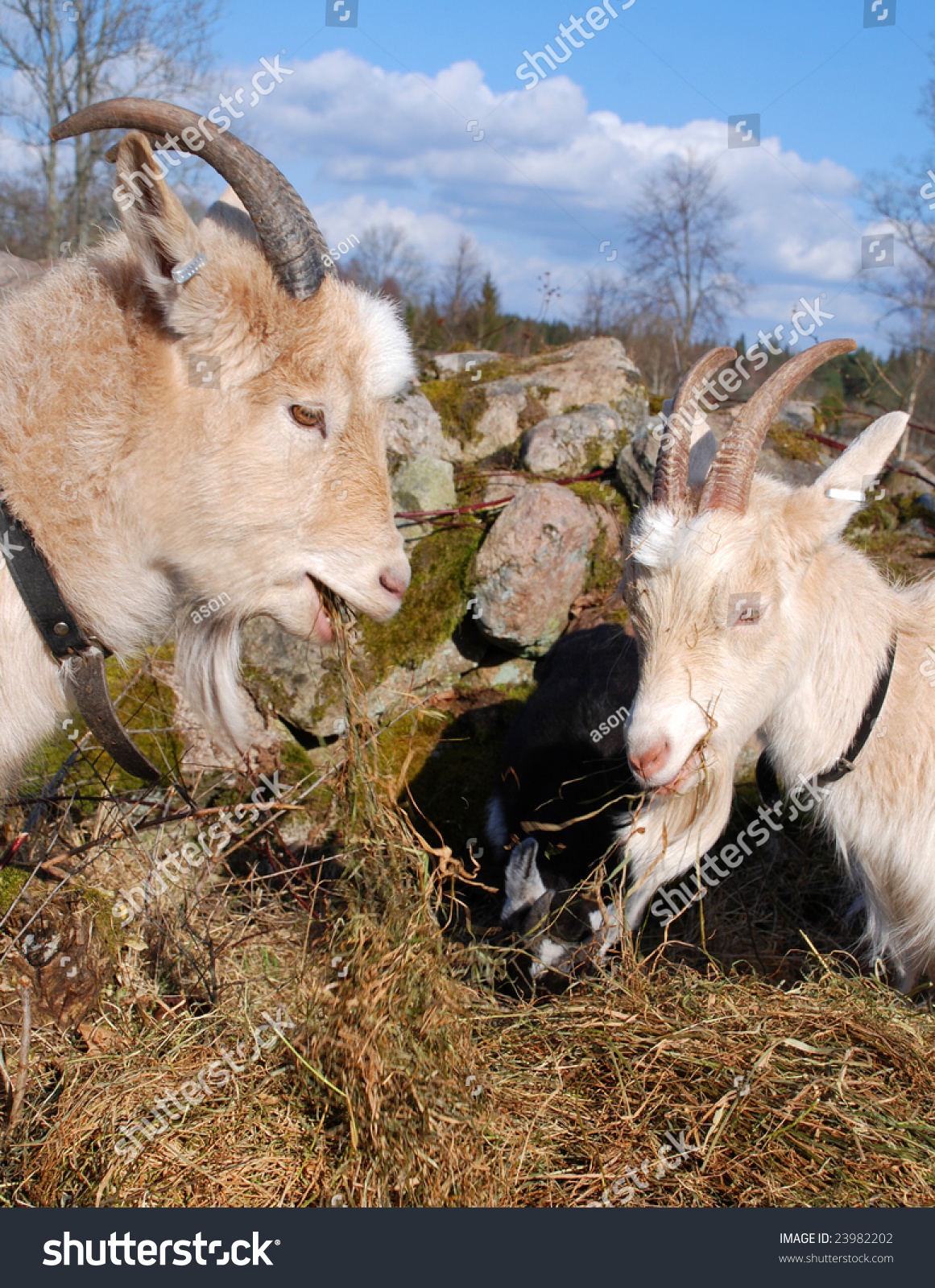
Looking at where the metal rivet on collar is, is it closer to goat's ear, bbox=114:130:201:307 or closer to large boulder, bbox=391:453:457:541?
goat's ear, bbox=114:130:201:307

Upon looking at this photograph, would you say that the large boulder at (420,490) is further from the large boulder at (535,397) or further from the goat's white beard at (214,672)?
the goat's white beard at (214,672)

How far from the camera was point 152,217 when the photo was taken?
184 centimetres

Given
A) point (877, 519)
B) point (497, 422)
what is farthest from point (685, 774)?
point (877, 519)

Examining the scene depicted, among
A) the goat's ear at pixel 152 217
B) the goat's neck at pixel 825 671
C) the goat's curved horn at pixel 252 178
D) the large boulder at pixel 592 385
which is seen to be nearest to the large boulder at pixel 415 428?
the large boulder at pixel 592 385

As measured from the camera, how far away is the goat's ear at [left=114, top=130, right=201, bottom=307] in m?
1.75

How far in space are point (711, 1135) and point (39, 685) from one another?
222cm

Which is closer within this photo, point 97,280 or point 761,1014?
point 97,280

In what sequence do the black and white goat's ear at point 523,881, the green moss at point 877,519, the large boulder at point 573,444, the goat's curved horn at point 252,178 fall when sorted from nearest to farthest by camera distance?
the goat's curved horn at point 252,178 < the black and white goat's ear at point 523,881 < the large boulder at point 573,444 < the green moss at point 877,519

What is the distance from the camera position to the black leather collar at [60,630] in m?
1.92

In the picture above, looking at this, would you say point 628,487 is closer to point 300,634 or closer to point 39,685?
point 300,634

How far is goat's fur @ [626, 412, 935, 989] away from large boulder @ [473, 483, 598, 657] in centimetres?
220

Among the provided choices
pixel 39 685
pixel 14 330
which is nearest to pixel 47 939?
pixel 39 685

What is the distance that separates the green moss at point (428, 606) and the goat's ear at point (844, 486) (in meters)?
2.71

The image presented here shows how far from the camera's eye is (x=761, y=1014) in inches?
116
